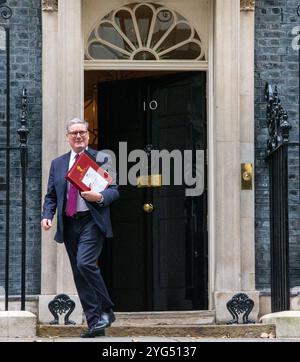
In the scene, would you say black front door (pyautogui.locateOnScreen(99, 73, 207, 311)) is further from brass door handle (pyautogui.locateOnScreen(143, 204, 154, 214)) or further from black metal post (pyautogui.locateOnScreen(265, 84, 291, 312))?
black metal post (pyautogui.locateOnScreen(265, 84, 291, 312))

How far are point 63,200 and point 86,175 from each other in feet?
1.02

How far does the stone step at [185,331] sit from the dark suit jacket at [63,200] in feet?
3.21

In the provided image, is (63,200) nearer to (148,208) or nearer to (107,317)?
(107,317)

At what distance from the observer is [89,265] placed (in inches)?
381

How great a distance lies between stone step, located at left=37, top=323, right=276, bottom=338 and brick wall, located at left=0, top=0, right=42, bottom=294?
1.19 meters

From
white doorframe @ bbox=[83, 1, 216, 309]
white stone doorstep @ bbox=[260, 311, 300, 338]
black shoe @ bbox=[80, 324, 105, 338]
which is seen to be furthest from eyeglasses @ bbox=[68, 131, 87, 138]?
white doorframe @ bbox=[83, 1, 216, 309]

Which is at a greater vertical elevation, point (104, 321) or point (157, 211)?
point (157, 211)

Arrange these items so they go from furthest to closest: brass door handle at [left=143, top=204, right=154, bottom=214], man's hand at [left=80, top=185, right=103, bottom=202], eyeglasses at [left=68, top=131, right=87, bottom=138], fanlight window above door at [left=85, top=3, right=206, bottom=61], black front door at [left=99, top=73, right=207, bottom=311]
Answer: brass door handle at [left=143, top=204, right=154, bottom=214]
black front door at [left=99, top=73, right=207, bottom=311]
fanlight window above door at [left=85, top=3, right=206, bottom=61]
eyeglasses at [left=68, top=131, right=87, bottom=138]
man's hand at [left=80, top=185, right=103, bottom=202]

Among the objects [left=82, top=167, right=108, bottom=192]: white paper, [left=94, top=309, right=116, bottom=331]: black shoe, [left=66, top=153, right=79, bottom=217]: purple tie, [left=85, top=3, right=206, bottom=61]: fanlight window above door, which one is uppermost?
[left=85, top=3, right=206, bottom=61]: fanlight window above door

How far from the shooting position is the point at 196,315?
39.1ft

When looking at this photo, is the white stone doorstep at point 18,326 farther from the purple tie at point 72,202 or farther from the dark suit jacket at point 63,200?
the purple tie at point 72,202

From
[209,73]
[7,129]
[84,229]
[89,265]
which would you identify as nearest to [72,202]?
[84,229]

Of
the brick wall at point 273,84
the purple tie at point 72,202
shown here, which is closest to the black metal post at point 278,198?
the brick wall at point 273,84

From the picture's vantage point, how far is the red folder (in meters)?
9.68
